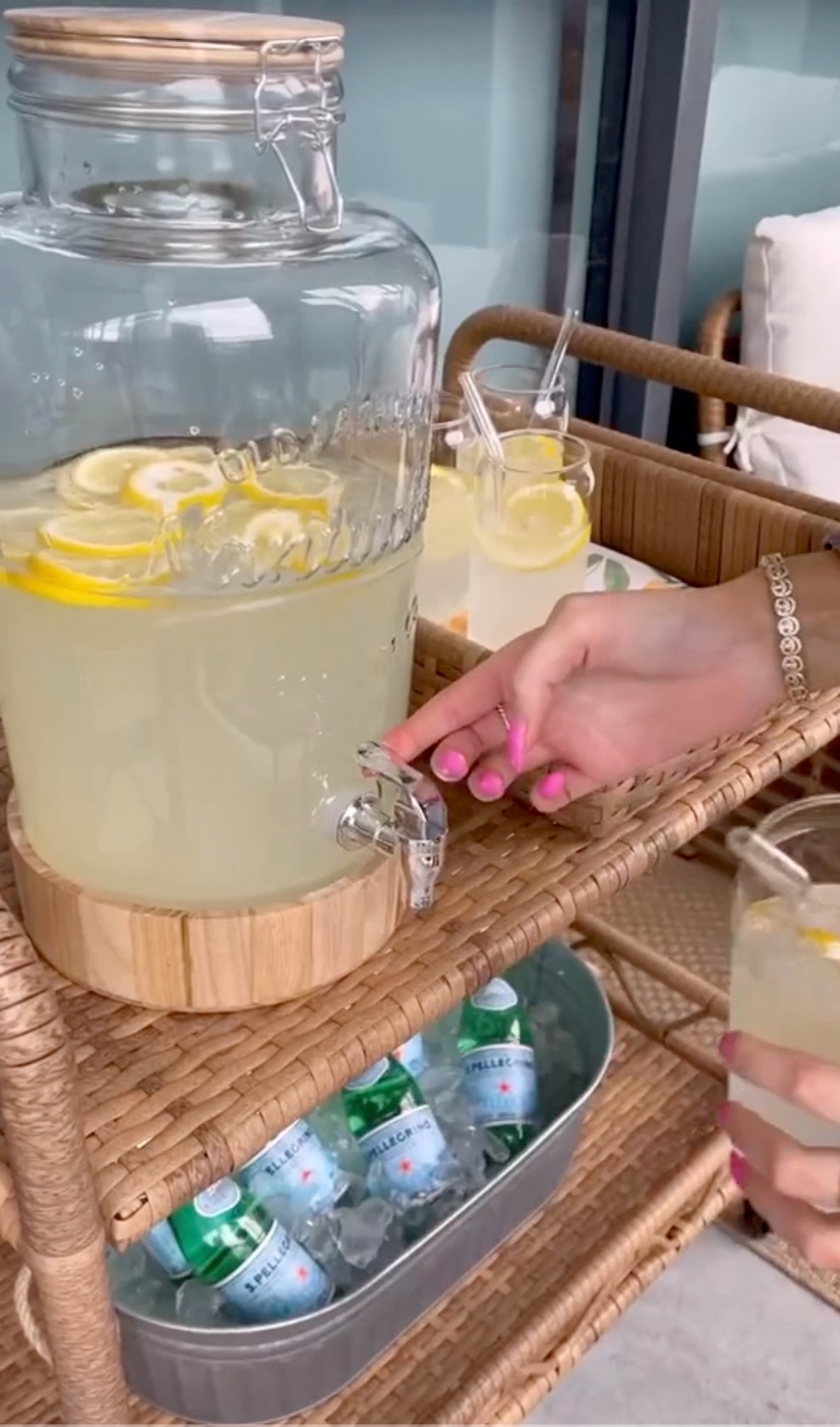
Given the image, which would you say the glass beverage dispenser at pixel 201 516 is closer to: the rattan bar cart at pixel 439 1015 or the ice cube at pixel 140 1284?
the rattan bar cart at pixel 439 1015

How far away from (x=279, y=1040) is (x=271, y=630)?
0.59 ft

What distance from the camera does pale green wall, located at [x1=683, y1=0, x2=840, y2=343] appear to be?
71.4 inches

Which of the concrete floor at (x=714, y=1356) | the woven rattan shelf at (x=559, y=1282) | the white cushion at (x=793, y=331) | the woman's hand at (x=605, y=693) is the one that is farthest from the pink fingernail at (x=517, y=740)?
the white cushion at (x=793, y=331)

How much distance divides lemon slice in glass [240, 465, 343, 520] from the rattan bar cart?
0.54ft

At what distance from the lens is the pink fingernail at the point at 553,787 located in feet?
2.21

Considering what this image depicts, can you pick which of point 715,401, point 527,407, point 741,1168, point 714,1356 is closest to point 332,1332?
point 741,1168

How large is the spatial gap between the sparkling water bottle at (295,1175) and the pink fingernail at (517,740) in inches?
13.0

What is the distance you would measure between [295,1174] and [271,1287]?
79 mm

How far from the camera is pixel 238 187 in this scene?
561 mm

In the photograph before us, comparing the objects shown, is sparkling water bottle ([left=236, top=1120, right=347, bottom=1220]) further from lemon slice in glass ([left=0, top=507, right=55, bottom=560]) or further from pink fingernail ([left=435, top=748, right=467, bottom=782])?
lemon slice in glass ([left=0, top=507, right=55, bottom=560])

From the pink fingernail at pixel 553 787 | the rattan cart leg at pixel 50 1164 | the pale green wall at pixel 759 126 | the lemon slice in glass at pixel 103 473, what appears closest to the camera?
the rattan cart leg at pixel 50 1164

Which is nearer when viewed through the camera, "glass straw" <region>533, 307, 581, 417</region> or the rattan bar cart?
the rattan bar cart

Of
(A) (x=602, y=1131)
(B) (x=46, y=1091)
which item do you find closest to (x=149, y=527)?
(B) (x=46, y=1091)

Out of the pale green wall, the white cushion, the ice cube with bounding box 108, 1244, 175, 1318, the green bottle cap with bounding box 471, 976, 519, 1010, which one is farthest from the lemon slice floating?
the pale green wall
